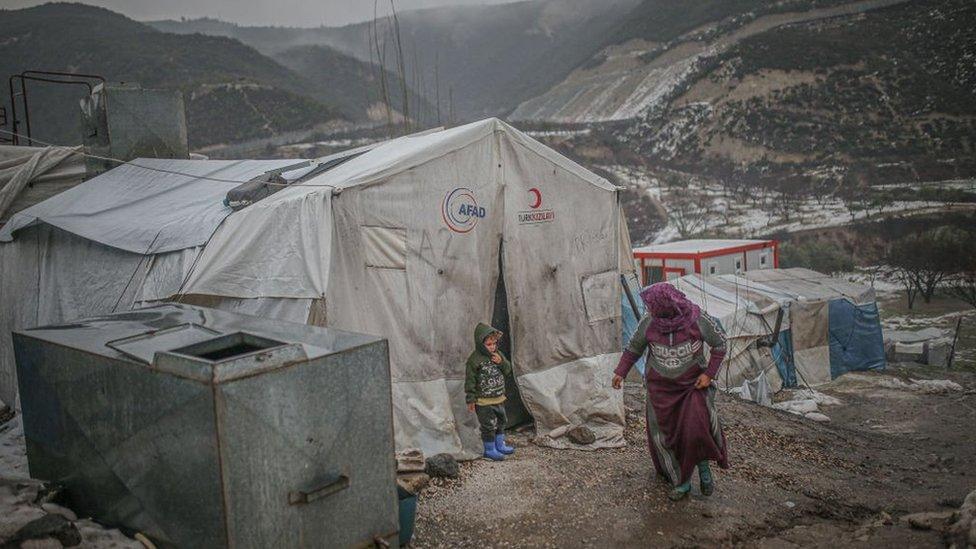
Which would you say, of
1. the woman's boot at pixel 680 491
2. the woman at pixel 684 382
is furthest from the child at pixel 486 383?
the woman's boot at pixel 680 491

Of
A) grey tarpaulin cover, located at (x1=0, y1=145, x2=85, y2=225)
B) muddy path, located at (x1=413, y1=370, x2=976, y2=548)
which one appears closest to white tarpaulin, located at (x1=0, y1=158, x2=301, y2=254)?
grey tarpaulin cover, located at (x1=0, y1=145, x2=85, y2=225)

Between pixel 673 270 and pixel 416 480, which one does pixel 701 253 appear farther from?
pixel 416 480

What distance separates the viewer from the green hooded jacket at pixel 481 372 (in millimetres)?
5332

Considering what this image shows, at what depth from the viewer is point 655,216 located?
112 feet

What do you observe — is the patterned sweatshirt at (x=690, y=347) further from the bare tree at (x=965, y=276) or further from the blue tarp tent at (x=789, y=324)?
the bare tree at (x=965, y=276)

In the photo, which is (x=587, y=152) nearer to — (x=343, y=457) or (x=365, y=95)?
(x=365, y=95)

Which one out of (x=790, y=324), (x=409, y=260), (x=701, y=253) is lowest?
(x=790, y=324)

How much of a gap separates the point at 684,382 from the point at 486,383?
1.53m

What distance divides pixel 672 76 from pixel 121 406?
60.4 m

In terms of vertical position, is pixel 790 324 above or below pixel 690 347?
below

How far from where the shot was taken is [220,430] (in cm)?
257

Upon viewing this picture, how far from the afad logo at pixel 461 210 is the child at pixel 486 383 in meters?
0.84

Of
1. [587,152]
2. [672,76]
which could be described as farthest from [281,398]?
[672,76]

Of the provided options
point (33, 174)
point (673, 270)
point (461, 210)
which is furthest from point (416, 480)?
point (673, 270)
